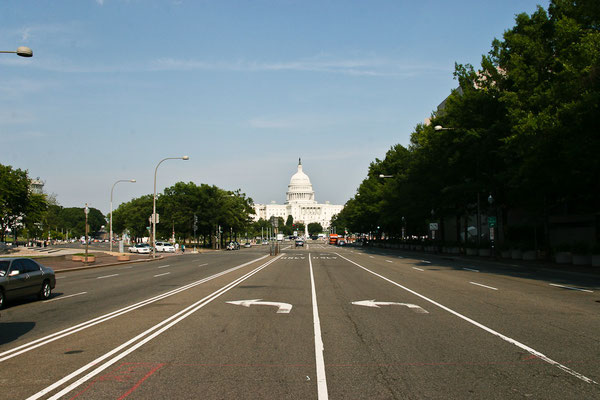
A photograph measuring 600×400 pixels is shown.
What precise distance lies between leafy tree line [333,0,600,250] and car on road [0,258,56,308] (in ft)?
78.8

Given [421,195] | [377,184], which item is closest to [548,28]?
[421,195]

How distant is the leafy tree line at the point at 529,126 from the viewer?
1019 inches

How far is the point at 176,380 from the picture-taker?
6.56m

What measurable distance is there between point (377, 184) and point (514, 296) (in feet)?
223

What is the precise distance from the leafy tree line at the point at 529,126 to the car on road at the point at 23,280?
→ 2401 cm

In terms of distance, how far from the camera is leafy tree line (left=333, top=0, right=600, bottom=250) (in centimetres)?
2589

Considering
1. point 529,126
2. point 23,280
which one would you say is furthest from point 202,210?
point 23,280

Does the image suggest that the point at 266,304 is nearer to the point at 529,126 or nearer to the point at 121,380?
the point at 121,380

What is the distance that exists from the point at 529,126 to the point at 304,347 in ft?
78.4

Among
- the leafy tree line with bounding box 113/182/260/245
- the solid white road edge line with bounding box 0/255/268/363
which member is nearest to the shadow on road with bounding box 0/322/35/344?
the solid white road edge line with bounding box 0/255/268/363

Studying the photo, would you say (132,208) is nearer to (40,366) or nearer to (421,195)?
(421,195)

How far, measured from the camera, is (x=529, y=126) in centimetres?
2788

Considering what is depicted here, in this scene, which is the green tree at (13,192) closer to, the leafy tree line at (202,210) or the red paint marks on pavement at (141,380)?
the leafy tree line at (202,210)

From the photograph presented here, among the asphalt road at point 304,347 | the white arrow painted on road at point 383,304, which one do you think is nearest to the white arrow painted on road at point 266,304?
the asphalt road at point 304,347
